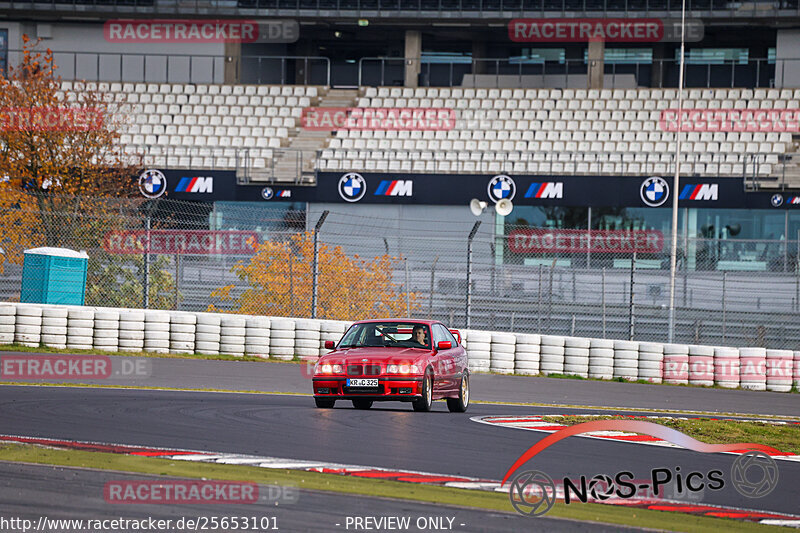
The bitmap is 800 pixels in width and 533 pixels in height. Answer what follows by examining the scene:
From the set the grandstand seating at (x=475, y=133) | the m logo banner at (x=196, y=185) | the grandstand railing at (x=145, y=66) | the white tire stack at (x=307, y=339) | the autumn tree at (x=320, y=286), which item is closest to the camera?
the white tire stack at (x=307, y=339)

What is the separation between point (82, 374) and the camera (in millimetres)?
15406

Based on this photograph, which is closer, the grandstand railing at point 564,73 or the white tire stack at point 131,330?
the white tire stack at point 131,330

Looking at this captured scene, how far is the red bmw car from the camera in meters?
11.5

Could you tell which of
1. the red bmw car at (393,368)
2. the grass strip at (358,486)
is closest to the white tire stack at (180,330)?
the red bmw car at (393,368)

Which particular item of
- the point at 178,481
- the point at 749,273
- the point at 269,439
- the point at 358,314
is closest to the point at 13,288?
the point at 358,314

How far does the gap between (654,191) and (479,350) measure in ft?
42.1

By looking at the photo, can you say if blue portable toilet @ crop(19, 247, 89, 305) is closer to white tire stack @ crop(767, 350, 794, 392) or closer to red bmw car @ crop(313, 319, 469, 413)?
red bmw car @ crop(313, 319, 469, 413)

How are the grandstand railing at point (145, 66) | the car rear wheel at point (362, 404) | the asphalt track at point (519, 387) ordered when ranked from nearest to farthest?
the car rear wheel at point (362, 404)
the asphalt track at point (519, 387)
the grandstand railing at point (145, 66)

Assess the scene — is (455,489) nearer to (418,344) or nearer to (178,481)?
(178,481)

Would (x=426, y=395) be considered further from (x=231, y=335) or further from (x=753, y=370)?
(x=753, y=370)

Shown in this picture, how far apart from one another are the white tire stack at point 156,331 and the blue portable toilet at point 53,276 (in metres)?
1.74

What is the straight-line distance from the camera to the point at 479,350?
18484 mm

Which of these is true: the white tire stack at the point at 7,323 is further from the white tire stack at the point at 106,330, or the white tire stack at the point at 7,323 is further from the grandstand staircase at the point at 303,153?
the grandstand staircase at the point at 303,153

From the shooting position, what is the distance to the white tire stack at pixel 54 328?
1764 cm
